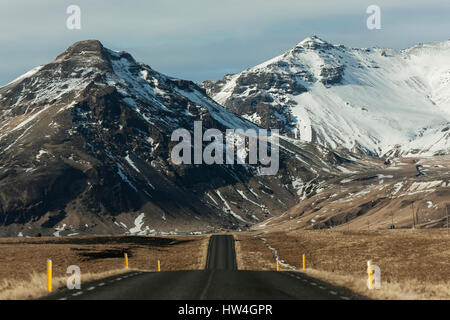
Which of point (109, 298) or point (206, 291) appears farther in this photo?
point (206, 291)

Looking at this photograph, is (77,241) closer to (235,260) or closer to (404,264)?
(235,260)

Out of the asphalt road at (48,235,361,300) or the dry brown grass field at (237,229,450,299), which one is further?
the dry brown grass field at (237,229,450,299)

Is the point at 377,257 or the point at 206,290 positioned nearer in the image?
the point at 206,290

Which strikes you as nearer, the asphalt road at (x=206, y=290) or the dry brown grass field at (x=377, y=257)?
the asphalt road at (x=206, y=290)

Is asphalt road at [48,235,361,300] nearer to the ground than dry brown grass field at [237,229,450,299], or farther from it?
farther from it

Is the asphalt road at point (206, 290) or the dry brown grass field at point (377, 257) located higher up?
the asphalt road at point (206, 290)

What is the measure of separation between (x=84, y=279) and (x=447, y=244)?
70668 millimetres

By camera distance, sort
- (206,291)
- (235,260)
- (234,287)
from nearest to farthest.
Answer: (206,291) → (234,287) → (235,260)

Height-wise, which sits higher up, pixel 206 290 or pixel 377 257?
pixel 206 290
